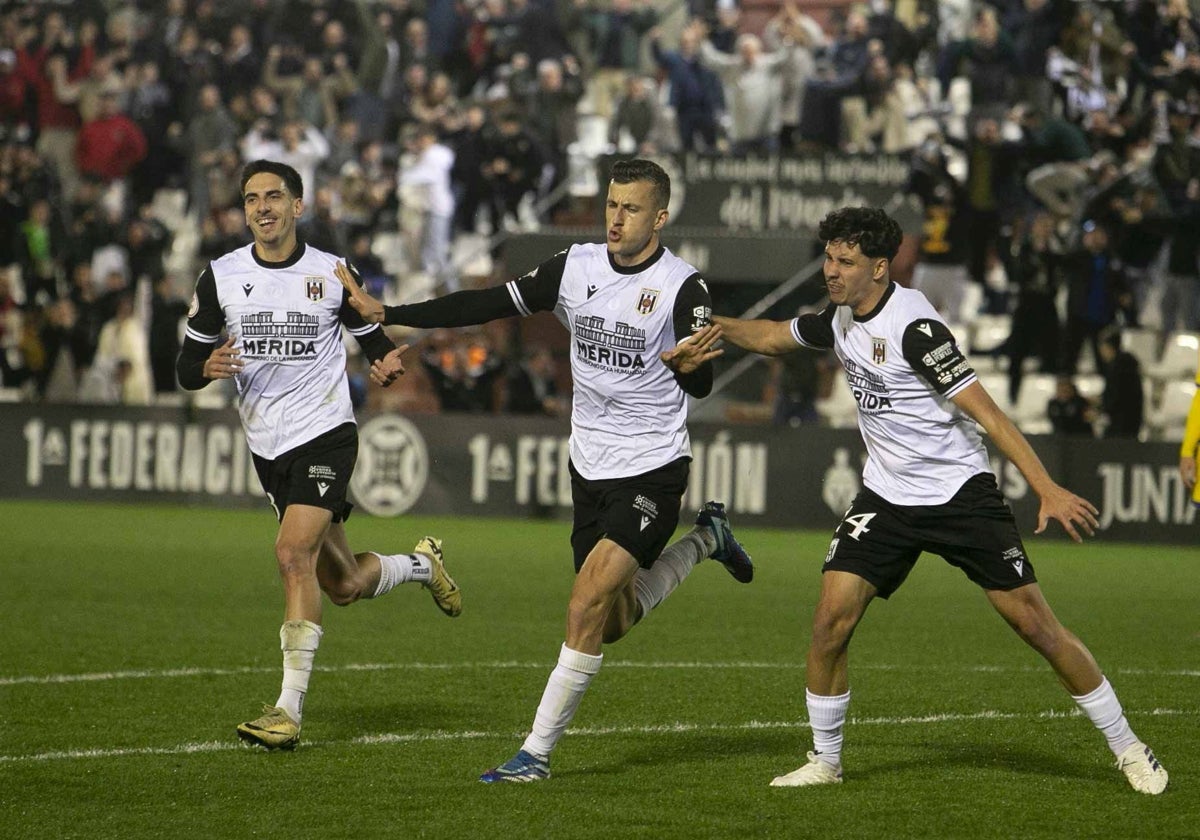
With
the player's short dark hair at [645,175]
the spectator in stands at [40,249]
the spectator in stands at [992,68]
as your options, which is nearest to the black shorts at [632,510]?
the player's short dark hair at [645,175]

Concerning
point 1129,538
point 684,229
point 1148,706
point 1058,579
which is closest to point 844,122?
point 684,229

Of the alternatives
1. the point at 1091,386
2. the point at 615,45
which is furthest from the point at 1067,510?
the point at 615,45

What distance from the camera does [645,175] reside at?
7188 millimetres

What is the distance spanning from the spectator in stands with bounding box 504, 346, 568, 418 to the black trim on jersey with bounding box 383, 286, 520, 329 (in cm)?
1357

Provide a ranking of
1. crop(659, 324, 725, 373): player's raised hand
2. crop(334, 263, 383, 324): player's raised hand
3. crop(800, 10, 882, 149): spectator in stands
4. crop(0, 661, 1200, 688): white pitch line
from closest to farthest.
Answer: crop(659, 324, 725, 373): player's raised hand < crop(334, 263, 383, 324): player's raised hand < crop(0, 661, 1200, 688): white pitch line < crop(800, 10, 882, 149): spectator in stands

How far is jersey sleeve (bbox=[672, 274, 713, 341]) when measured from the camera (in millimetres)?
7203

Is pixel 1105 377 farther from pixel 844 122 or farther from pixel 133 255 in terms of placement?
pixel 133 255

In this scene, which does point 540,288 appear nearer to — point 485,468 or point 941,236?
point 485,468

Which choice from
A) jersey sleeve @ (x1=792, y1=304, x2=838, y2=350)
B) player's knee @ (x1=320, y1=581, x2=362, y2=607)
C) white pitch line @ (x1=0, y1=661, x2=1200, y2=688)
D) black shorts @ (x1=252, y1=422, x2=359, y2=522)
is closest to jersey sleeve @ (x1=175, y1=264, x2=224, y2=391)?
black shorts @ (x1=252, y1=422, x2=359, y2=522)

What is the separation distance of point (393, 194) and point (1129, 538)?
10.7 meters

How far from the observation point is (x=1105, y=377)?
1978 cm

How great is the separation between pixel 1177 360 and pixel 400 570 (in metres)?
13.5

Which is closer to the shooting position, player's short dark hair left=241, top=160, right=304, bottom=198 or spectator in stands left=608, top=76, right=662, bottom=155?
player's short dark hair left=241, top=160, right=304, bottom=198

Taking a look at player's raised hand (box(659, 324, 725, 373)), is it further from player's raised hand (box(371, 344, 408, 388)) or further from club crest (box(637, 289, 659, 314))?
player's raised hand (box(371, 344, 408, 388))
